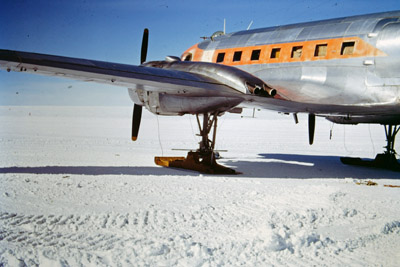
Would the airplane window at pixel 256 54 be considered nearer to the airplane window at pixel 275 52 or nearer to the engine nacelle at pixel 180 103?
the airplane window at pixel 275 52

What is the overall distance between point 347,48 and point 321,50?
720 millimetres

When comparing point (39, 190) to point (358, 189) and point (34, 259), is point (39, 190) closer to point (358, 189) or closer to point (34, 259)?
point (34, 259)

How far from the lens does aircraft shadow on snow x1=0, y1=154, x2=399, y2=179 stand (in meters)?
10.1

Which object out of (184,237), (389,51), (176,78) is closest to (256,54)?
(176,78)

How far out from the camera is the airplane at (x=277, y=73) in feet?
29.8

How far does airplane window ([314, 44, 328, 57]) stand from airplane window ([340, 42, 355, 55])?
462mm

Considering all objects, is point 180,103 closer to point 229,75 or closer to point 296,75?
point 229,75

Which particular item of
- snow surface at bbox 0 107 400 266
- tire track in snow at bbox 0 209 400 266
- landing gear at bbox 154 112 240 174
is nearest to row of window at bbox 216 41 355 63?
landing gear at bbox 154 112 240 174

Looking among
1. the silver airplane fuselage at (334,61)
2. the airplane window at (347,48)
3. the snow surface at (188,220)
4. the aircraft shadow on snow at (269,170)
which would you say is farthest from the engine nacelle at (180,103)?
the airplane window at (347,48)

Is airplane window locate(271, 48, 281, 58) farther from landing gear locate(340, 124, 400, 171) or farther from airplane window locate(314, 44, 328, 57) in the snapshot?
landing gear locate(340, 124, 400, 171)

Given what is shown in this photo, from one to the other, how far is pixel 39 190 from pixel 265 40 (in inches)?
311

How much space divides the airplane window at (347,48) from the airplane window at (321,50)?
1.51ft

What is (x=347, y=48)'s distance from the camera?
9.80 m

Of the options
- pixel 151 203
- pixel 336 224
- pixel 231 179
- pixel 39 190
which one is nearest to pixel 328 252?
pixel 336 224
